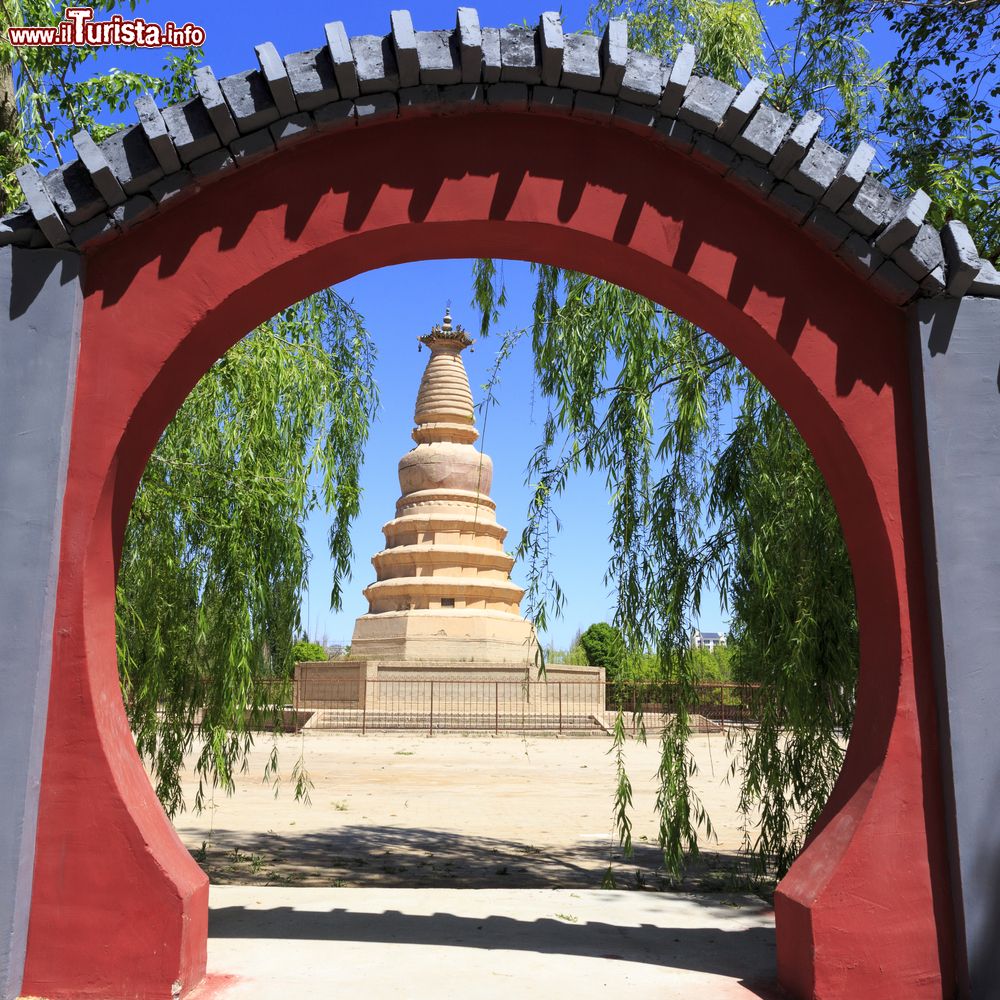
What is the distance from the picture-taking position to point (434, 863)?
9992 millimetres

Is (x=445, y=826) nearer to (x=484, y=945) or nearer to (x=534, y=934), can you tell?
(x=534, y=934)

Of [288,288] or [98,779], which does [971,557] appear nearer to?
[288,288]

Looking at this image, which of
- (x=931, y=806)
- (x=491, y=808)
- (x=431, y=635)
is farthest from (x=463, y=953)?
(x=431, y=635)

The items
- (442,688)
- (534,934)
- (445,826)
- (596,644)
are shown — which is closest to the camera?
(534,934)

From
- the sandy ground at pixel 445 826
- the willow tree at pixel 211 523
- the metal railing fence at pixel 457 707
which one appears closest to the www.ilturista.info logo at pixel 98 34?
the willow tree at pixel 211 523

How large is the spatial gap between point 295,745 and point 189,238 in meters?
17.4

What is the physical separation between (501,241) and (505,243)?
0.03 m

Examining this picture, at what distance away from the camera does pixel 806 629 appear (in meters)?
6.67

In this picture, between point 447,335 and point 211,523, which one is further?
point 447,335

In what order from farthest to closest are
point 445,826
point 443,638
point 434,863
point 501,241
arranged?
1. point 443,638
2. point 445,826
3. point 434,863
4. point 501,241

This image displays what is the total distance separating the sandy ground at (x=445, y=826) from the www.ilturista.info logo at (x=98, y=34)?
20.3ft

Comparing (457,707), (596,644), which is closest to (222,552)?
(457,707)

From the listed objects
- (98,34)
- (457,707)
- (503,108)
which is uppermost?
(98,34)

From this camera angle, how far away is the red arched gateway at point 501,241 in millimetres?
4164
